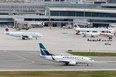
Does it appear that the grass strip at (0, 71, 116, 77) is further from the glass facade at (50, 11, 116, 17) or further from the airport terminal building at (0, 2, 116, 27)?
the glass facade at (50, 11, 116, 17)

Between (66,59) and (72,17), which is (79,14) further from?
(66,59)

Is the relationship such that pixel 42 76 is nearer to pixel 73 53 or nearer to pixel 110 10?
pixel 73 53

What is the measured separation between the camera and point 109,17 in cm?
18975

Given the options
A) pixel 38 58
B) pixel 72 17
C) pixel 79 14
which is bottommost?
pixel 72 17

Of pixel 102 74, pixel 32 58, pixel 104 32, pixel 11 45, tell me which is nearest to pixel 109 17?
pixel 104 32

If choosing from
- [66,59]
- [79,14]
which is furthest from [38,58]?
[79,14]

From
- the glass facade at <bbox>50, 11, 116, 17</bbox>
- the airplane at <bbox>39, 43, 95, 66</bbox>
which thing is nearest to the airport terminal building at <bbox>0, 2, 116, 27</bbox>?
the glass facade at <bbox>50, 11, 116, 17</bbox>

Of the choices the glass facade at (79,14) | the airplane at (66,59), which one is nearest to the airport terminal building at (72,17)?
the glass facade at (79,14)

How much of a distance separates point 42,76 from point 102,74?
27.5 ft

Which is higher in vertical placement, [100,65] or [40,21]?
[100,65]

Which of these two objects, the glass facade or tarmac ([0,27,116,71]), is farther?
the glass facade

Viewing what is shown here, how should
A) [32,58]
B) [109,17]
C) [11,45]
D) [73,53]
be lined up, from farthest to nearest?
[109,17], [11,45], [73,53], [32,58]

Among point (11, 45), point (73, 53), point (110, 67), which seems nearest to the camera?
point (110, 67)

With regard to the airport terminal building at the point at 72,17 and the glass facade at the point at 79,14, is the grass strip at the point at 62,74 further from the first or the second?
the glass facade at the point at 79,14
